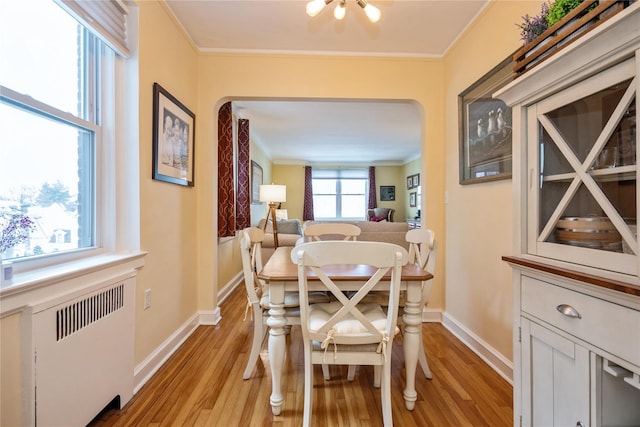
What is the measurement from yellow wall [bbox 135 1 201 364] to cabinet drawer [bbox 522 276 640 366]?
1909 mm

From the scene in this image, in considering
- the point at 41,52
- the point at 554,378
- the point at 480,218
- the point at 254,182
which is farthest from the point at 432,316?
the point at 254,182

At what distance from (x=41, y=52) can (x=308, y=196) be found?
7.20m

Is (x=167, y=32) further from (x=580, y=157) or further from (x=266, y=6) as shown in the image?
(x=580, y=157)

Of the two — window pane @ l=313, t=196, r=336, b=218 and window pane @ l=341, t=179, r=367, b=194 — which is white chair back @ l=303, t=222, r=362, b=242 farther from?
window pane @ l=341, t=179, r=367, b=194

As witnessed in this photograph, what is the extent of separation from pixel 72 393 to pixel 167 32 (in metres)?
2.15

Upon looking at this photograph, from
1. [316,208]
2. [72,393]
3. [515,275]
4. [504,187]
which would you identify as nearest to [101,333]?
[72,393]

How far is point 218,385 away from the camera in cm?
173

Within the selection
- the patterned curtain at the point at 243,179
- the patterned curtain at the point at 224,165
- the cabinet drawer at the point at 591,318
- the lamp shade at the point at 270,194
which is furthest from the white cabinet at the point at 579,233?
the lamp shade at the point at 270,194

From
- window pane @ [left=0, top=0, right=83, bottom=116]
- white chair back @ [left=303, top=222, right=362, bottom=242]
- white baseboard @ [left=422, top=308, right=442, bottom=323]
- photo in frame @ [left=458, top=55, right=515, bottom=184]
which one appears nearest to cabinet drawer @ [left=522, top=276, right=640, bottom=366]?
photo in frame @ [left=458, top=55, right=515, bottom=184]

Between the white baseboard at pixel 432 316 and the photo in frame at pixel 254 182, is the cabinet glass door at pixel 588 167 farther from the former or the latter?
the photo in frame at pixel 254 182

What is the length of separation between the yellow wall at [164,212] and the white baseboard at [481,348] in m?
2.17

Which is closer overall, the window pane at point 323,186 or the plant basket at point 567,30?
the plant basket at point 567,30

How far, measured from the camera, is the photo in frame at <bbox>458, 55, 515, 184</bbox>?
1.81 m

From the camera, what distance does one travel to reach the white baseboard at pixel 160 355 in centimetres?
170
